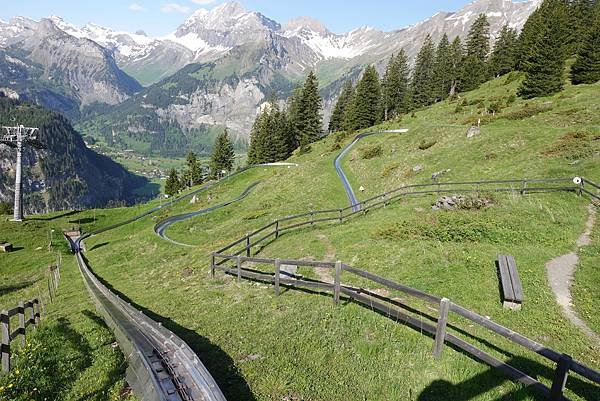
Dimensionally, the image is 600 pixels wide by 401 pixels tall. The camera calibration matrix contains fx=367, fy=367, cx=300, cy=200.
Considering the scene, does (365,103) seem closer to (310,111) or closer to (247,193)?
(310,111)

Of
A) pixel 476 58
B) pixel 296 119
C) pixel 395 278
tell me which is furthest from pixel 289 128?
pixel 395 278

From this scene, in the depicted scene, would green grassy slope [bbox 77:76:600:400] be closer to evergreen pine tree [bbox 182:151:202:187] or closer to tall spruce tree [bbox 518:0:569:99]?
tall spruce tree [bbox 518:0:569:99]

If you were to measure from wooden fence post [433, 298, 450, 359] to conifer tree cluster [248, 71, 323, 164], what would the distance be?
86.5m

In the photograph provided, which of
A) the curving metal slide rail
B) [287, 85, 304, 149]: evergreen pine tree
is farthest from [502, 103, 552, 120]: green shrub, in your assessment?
[287, 85, 304, 149]: evergreen pine tree

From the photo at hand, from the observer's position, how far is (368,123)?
96.2 meters

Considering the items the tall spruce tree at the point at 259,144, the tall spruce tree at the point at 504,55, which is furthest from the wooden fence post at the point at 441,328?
the tall spruce tree at the point at 504,55

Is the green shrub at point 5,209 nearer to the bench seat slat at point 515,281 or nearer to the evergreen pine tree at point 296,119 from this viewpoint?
the evergreen pine tree at point 296,119

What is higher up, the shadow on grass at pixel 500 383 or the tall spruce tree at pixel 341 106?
the tall spruce tree at pixel 341 106

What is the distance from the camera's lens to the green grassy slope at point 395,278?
31.8 ft

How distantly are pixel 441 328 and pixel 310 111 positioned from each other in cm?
9337

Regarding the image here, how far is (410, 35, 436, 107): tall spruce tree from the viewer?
100 meters

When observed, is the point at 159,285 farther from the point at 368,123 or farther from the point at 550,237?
the point at 368,123

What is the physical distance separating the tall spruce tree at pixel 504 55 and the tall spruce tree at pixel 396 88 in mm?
22558

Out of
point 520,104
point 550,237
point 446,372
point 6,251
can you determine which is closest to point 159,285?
point 446,372
